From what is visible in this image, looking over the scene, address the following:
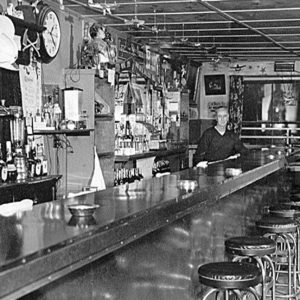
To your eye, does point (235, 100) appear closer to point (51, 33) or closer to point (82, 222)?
point (51, 33)

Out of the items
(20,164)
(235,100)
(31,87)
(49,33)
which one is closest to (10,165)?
(20,164)

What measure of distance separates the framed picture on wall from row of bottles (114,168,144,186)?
4.67 m

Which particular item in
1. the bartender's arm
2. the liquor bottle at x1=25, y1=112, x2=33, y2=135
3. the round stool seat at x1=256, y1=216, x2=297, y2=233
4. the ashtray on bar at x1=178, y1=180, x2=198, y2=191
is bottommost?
the round stool seat at x1=256, y1=216, x2=297, y2=233

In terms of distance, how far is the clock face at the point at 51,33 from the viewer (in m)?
6.45

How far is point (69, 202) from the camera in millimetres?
3082

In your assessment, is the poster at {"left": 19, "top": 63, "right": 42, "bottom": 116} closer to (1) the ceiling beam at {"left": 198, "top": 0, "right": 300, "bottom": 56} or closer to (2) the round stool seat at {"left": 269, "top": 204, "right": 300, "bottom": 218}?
(1) the ceiling beam at {"left": 198, "top": 0, "right": 300, "bottom": 56}

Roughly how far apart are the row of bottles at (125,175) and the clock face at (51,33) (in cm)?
190

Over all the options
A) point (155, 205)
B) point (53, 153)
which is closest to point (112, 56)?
point (53, 153)

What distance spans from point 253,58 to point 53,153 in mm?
6479

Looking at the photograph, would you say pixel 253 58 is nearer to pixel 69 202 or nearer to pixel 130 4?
pixel 130 4

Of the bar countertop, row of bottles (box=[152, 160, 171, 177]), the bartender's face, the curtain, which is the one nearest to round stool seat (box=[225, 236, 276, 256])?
the bar countertop

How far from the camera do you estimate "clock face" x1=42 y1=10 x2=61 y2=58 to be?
6.45m

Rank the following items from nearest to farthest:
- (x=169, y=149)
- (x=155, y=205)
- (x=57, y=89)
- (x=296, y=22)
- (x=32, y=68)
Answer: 1. (x=155, y=205)
2. (x=32, y=68)
3. (x=57, y=89)
4. (x=296, y=22)
5. (x=169, y=149)

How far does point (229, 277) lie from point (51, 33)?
3.90 m
